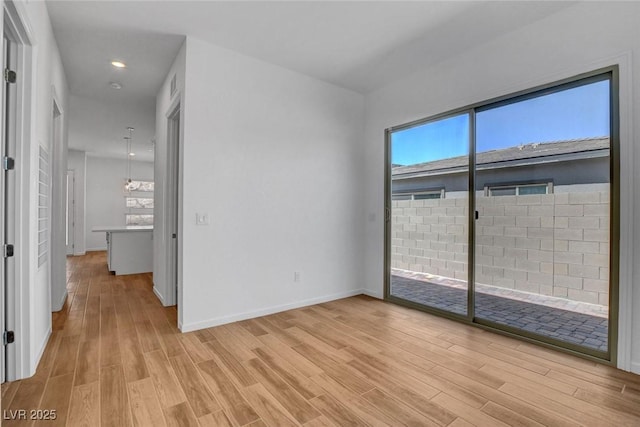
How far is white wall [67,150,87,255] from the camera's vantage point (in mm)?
8438

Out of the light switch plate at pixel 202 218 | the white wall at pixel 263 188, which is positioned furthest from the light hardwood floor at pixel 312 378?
the light switch plate at pixel 202 218

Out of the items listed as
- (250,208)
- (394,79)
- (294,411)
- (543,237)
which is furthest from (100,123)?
(543,237)

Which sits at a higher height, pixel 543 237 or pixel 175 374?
pixel 543 237

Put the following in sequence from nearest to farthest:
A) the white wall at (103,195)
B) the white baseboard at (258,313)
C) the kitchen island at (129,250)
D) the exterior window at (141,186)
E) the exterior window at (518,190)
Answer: the exterior window at (518,190), the white baseboard at (258,313), the kitchen island at (129,250), the white wall at (103,195), the exterior window at (141,186)

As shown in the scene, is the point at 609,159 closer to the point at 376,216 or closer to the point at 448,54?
the point at 448,54

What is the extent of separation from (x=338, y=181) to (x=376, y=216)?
29.0 inches

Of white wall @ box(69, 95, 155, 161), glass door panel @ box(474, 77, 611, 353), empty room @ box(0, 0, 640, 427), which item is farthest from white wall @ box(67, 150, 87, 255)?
glass door panel @ box(474, 77, 611, 353)

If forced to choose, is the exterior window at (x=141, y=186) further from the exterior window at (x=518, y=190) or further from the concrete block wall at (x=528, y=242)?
the exterior window at (x=518, y=190)

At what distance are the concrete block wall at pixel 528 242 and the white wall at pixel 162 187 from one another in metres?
3.18

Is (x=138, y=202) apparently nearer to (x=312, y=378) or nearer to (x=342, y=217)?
(x=342, y=217)

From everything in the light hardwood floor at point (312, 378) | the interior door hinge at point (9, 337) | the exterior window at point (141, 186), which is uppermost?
the exterior window at point (141, 186)

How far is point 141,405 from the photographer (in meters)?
1.83

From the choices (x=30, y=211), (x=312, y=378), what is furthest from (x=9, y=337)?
(x=312, y=378)

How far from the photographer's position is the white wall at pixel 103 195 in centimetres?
896
